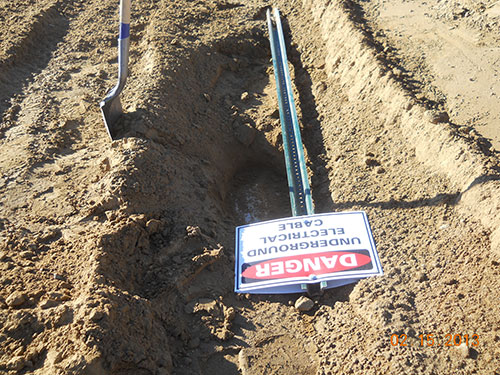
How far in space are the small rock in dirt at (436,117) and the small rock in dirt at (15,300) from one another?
144 inches

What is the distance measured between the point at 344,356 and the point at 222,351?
0.86 m

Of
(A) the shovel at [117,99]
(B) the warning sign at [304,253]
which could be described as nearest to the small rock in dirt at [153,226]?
(B) the warning sign at [304,253]

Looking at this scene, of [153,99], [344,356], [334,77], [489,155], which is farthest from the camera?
[334,77]

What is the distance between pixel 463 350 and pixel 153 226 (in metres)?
2.45

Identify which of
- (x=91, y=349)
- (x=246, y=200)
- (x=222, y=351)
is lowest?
(x=246, y=200)

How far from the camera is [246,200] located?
5.07m

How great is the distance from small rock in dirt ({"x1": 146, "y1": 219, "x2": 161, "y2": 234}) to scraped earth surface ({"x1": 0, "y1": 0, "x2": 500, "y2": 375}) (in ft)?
0.06

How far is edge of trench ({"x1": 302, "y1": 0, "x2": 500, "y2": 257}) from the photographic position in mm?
3451

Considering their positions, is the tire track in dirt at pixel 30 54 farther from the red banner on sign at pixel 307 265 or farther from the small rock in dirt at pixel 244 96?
the red banner on sign at pixel 307 265

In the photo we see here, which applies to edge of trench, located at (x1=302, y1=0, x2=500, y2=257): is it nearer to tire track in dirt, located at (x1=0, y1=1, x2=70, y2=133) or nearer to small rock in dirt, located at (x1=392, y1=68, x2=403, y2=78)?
small rock in dirt, located at (x1=392, y1=68, x2=403, y2=78)

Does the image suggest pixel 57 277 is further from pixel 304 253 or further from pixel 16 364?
pixel 304 253

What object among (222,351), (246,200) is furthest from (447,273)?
(246,200)

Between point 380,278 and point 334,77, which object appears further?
point 334,77

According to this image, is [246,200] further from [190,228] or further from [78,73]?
[78,73]
